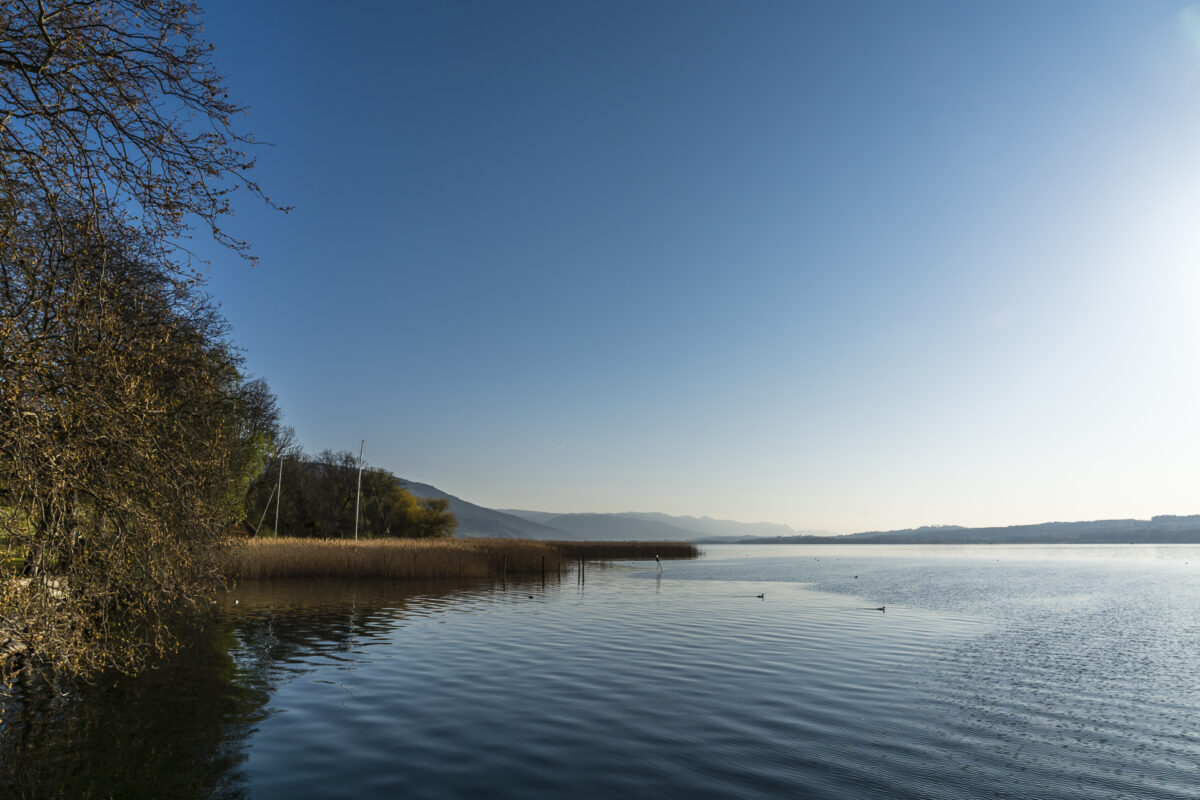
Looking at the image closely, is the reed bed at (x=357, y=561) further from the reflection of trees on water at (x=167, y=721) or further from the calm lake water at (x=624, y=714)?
the reflection of trees on water at (x=167, y=721)

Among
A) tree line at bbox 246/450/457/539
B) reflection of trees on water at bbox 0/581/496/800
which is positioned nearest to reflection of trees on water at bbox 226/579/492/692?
reflection of trees on water at bbox 0/581/496/800

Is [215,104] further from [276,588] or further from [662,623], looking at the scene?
[276,588]

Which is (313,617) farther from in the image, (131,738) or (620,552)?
(620,552)

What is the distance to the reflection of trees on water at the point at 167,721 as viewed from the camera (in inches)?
364

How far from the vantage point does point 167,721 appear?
12.1 m

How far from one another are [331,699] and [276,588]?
25.9m

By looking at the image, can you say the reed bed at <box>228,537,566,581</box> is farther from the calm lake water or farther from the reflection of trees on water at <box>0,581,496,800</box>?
the reflection of trees on water at <box>0,581,496,800</box>

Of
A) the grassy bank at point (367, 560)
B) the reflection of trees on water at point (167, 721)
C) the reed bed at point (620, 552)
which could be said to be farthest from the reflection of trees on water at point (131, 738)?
the reed bed at point (620, 552)

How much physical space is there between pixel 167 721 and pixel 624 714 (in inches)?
322

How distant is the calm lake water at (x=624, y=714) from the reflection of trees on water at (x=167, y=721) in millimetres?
58

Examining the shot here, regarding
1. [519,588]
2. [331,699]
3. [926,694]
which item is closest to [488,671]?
[331,699]

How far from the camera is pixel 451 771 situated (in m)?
9.90

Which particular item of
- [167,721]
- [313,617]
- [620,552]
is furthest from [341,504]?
[167,721]

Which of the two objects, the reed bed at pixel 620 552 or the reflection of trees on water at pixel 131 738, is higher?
the reflection of trees on water at pixel 131 738
